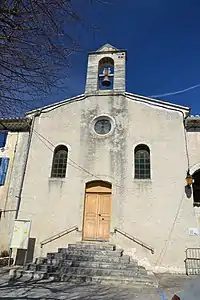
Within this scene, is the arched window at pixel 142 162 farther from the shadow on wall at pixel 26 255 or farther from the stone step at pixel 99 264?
the shadow on wall at pixel 26 255

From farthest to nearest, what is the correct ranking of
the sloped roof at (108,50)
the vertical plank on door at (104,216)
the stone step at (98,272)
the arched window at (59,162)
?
the sloped roof at (108,50) → the arched window at (59,162) → the vertical plank on door at (104,216) → the stone step at (98,272)

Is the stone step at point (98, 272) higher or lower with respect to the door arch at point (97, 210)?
lower

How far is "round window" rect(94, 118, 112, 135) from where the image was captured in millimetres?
12141

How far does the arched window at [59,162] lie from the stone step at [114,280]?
4.97m

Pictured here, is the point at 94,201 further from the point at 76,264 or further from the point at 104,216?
the point at 76,264

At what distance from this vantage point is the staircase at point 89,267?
7.54 m

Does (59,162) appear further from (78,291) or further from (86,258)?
(78,291)

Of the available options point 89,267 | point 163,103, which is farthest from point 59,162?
point 163,103

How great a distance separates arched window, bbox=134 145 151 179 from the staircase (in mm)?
3352

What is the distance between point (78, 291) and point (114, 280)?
1505 millimetres

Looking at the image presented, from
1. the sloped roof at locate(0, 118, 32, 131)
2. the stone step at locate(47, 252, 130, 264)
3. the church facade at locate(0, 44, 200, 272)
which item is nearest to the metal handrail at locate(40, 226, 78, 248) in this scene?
the church facade at locate(0, 44, 200, 272)

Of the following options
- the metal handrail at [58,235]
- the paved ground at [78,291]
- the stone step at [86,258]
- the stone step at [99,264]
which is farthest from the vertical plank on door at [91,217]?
the paved ground at [78,291]

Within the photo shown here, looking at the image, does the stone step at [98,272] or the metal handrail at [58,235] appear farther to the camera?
the metal handrail at [58,235]

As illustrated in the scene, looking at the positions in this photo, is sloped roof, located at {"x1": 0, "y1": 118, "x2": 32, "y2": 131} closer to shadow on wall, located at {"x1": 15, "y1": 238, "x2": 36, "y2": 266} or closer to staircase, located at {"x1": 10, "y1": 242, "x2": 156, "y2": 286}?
shadow on wall, located at {"x1": 15, "y1": 238, "x2": 36, "y2": 266}
